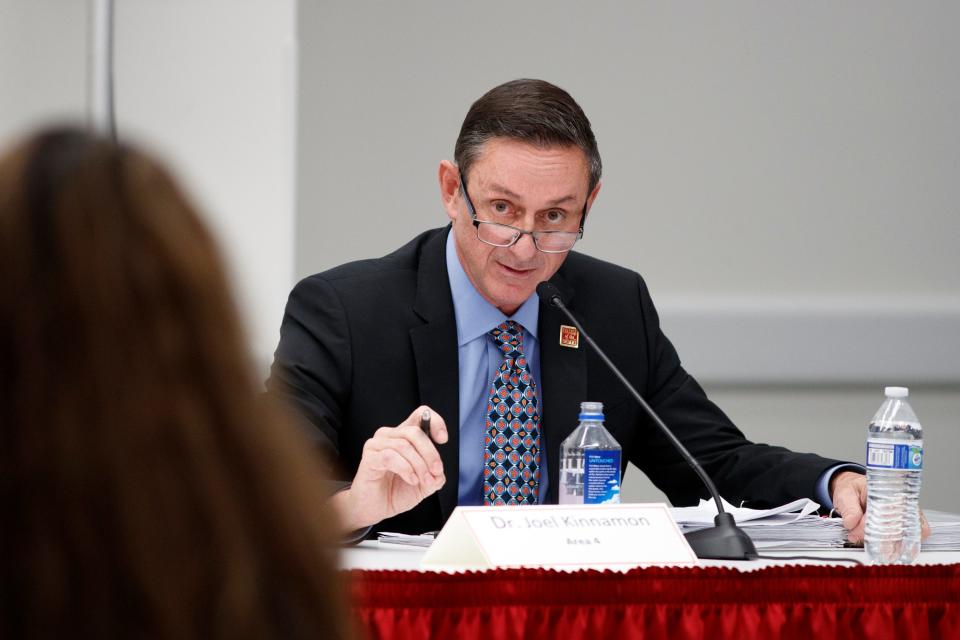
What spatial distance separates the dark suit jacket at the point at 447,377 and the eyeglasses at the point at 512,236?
16cm

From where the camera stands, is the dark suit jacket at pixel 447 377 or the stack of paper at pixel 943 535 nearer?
the stack of paper at pixel 943 535

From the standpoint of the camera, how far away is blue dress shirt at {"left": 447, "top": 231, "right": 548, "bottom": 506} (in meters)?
2.21

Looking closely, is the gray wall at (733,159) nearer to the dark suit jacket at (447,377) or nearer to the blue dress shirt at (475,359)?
the dark suit jacket at (447,377)

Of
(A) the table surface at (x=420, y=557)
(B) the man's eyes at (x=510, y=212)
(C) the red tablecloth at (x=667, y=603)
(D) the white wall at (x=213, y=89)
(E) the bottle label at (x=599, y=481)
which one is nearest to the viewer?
(C) the red tablecloth at (x=667, y=603)

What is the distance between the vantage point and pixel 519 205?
2.26 meters

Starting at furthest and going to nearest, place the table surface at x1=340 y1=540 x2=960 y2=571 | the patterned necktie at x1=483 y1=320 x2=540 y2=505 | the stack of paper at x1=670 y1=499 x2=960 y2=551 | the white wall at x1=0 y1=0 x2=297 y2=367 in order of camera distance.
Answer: the white wall at x1=0 y1=0 x2=297 y2=367 → the patterned necktie at x1=483 y1=320 x2=540 y2=505 → the stack of paper at x1=670 y1=499 x2=960 y2=551 → the table surface at x1=340 y1=540 x2=960 y2=571

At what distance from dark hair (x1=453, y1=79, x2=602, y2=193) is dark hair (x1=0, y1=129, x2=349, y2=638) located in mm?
1733

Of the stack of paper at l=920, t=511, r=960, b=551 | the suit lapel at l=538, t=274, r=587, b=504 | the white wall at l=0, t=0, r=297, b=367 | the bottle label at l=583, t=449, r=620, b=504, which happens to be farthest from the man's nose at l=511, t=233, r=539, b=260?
the white wall at l=0, t=0, r=297, b=367

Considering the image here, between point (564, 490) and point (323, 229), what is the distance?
6.59 ft

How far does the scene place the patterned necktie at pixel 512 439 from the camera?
2.17 m

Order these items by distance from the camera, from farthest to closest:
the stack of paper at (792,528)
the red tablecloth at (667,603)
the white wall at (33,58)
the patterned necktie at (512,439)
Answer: the white wall at (33,58), the patterned necktie at (512,439), the stack of paper at (792,528), the red tablecloth at (667,603)

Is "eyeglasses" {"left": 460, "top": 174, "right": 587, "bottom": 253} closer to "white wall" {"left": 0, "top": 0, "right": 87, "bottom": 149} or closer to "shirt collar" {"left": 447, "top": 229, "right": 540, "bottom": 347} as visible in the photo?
"shirt collar" {"left": 447, "top": 229, "right": 540, "bottom": 347}

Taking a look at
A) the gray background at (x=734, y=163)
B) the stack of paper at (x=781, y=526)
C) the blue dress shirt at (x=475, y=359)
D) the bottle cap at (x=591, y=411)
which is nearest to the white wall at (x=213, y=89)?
the gray background at (x=734, y=163)

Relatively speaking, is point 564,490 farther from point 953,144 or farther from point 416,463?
point 953,144
